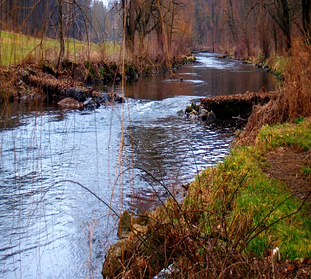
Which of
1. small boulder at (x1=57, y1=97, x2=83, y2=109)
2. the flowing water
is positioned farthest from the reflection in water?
small boulder at (x1=57, y1=97, x2=83, y2=109)

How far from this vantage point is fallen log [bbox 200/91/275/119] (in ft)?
40.9

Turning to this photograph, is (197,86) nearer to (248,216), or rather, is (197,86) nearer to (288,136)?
(288,136)

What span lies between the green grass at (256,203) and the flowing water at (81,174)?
55 centimetres

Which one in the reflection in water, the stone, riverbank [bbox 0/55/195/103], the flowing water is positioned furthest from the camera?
the reflection in water

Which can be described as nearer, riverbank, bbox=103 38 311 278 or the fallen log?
riverbank, bbox=103 38 311 278

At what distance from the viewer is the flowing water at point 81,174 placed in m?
4.48

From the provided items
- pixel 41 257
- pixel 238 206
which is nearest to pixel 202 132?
pixel 238 206

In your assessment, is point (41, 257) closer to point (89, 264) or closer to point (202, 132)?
point (89, 264)

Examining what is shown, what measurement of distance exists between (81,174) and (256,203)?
3.56 m

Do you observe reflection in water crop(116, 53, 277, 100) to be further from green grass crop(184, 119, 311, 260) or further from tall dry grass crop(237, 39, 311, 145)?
green grass crop(184, 119, 311, 260)

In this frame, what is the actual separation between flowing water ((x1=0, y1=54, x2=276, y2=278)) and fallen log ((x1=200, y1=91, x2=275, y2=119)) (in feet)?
3.77

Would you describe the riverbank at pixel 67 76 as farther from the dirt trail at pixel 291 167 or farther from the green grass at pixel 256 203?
the dirt trail at pixel 291 167

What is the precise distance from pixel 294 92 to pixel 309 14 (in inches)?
482

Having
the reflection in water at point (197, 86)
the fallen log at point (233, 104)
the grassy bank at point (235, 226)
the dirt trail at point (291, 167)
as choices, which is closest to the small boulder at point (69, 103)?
the reflection in water at point (197, 86)
